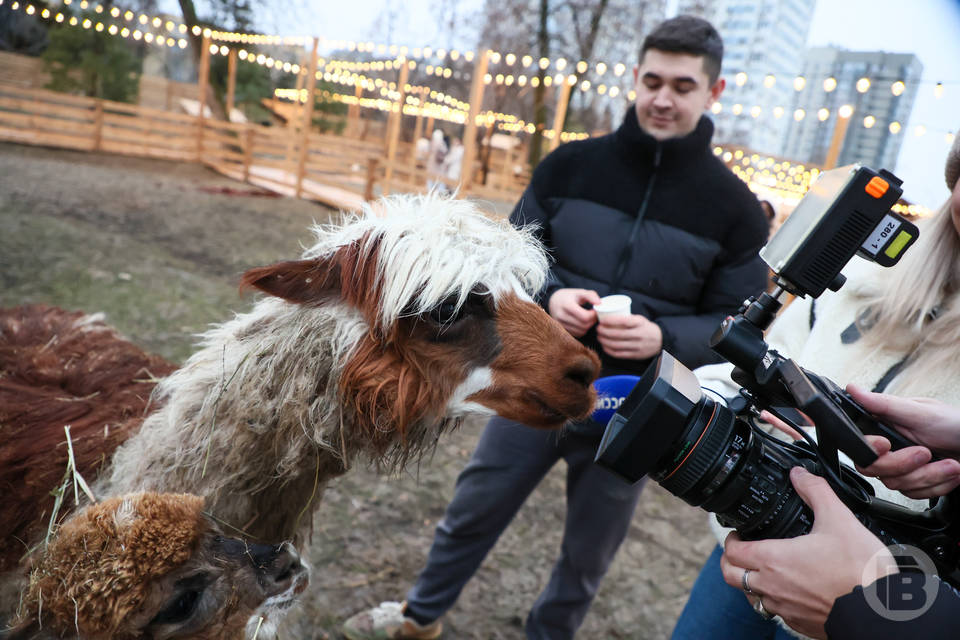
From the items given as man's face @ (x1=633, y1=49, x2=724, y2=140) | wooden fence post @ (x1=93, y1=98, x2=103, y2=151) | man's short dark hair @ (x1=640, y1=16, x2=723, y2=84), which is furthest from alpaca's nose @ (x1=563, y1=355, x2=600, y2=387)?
wooden fence post @ (x1=93, y1=98, x2=103, y2=151)

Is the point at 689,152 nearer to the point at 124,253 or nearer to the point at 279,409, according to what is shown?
the point at 279,409

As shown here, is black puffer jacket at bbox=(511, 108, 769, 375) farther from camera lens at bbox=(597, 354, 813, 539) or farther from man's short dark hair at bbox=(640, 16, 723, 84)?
camera lens at bbox=(597, 354, 813, 539)

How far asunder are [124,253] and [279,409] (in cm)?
724

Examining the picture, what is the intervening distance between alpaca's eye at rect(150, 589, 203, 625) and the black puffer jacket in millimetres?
1456

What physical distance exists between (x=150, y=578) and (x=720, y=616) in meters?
1.47

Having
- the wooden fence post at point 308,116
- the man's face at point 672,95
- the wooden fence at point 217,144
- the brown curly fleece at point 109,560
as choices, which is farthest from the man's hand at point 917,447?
the wooden fence post at point 308,116

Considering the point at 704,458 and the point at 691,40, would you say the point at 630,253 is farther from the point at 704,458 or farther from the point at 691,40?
the point at 704,458

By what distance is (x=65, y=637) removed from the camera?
4.42 ft

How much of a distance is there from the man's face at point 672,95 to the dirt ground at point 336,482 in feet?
4.52

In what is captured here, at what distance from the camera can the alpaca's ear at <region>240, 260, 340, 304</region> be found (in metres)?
1.52

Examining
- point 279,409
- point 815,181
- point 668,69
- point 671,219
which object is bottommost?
point 279,409

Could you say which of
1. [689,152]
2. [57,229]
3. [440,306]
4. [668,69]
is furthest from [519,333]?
[57,229]

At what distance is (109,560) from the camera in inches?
52.6

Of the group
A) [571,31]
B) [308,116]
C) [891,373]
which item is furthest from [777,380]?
[571,31]
